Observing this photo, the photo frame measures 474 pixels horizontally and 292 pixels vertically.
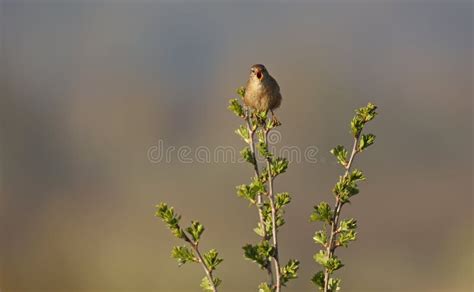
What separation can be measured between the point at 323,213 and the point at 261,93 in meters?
2.48

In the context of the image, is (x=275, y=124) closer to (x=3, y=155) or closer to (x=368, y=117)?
(x=368, y=117)

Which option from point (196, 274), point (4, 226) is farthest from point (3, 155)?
point (196, 274)

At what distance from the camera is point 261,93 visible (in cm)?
549

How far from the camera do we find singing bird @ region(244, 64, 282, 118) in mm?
5375

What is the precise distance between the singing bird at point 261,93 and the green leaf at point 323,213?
2.19 meters

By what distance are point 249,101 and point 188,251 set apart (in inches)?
95.9

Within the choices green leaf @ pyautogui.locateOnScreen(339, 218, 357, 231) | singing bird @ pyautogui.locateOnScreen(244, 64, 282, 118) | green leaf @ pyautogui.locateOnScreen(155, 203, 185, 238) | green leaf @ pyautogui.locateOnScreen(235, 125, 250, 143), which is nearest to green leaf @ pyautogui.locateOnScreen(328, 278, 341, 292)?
green leaf @ pyautogui.locateOnScreen(339, 218, 357, 231)

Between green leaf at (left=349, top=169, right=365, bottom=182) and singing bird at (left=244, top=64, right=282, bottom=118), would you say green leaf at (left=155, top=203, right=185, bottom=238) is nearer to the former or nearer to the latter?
green leaf at (left=349, top=169, right=365, bottom=182)

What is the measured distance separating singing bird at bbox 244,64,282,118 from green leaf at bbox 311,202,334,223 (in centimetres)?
219

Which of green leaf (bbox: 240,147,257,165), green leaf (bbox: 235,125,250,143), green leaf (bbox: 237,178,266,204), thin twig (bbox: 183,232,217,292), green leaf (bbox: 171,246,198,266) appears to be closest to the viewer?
thin twig (bbox: 183,232,217,292)

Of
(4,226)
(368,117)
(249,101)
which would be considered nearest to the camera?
(368,117)

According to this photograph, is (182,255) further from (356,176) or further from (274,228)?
(356,176)

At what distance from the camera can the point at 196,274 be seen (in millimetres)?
20172

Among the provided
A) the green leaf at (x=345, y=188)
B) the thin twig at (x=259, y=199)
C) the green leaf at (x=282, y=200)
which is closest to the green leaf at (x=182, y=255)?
the thin twig at (x=259, y=199)
